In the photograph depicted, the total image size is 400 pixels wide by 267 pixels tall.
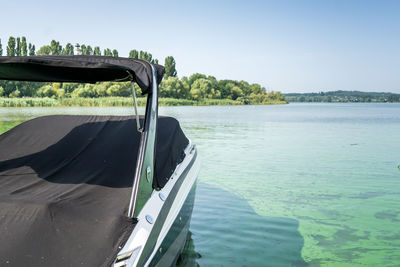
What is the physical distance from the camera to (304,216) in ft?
15.6

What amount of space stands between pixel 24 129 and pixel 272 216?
9.94 ft

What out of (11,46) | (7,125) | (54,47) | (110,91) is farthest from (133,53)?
(110,91)

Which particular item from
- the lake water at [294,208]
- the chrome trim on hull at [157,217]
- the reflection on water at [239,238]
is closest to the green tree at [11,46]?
the lake water at [294,208]

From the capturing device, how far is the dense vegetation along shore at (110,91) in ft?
14.9

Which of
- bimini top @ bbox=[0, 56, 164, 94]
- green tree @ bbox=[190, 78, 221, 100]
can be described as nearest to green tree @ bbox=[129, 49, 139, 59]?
green tree @ bbox=[190, 78, 221, 100]

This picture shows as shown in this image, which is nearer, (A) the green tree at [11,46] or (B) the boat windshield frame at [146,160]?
(B) the boat windshield frame at [146,160]

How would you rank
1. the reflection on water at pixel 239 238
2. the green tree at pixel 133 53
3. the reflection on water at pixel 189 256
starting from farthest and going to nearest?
the green tree at pixel 133 53, the reflection on water at pixel 239 238, the reflection on water at pixel 189 256

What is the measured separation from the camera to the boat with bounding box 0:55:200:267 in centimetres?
188

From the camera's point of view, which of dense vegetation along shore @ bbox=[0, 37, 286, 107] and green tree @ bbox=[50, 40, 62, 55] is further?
green tree @ bbox=[50, 40, 62, 55]

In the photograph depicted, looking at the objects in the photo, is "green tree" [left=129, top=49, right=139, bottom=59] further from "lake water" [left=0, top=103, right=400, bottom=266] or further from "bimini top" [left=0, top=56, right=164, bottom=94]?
"bimini top" [left=0, top=56, right=164, bottom=94]

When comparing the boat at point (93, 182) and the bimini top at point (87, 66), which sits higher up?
the bimini top at point (87, 66)

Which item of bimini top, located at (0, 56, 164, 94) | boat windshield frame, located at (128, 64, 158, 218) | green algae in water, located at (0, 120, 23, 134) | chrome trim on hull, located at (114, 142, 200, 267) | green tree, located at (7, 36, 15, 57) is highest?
green tree, located at (7, 36, 15, 57)

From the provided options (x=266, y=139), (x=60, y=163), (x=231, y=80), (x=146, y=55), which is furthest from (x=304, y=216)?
(x=231, y=80)

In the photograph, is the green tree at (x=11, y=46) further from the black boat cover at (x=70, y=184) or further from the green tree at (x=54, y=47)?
the black boat cover at (x=70, y=184)
